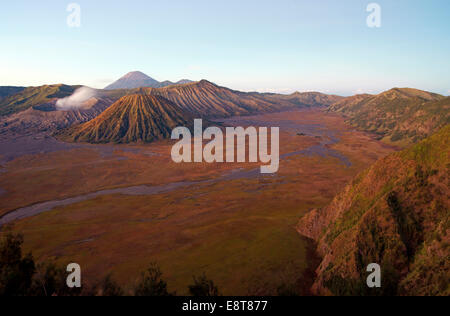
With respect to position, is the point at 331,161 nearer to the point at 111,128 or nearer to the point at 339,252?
the point at 339,252

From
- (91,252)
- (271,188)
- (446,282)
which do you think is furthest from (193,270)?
(271,188)

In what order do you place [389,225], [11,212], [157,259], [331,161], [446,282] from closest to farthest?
[446,282] → [389,225] → [157,259] → [11,212] → [331,161]

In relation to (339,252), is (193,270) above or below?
below

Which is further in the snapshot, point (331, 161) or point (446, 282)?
point (331, 161)
